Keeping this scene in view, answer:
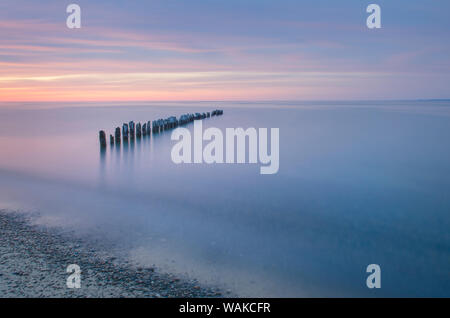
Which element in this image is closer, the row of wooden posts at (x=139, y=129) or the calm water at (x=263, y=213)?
the calm water at (x=263, y=213)

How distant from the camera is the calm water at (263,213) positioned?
16.1ft

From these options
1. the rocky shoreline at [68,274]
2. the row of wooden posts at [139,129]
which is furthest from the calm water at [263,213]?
the row of wooden posts at [139,129]

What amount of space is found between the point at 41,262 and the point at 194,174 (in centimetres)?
604

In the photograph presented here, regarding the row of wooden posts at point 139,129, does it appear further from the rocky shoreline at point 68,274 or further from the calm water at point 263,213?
the rocky shoreline at point 68,274

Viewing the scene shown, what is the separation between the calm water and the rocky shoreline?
32 centimetres

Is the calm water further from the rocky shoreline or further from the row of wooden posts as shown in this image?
the row of wooden posts

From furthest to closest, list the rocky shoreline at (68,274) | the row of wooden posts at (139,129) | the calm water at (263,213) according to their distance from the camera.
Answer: the row of wooden posts at (139,129) → the calm water at (263,213) → the rocky shoreline at (68,274)

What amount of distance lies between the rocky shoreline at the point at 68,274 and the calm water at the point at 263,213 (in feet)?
1.05

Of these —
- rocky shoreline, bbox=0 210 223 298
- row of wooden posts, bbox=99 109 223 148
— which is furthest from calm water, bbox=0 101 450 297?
row of wooden posts, bbox=99 109 223 148

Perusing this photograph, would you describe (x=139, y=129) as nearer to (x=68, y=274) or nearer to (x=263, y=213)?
(x=263, y=213)

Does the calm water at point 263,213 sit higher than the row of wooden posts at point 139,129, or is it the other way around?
the row of wooden posts at point 139,129

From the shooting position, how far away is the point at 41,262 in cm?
485
